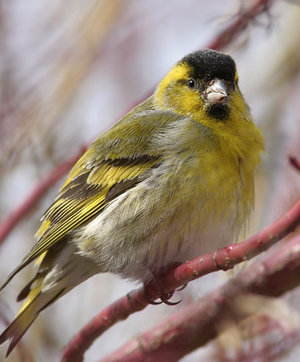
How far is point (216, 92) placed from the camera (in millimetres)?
3666

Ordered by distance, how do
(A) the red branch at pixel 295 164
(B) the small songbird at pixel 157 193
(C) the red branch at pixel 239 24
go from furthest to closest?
(C) the red branch at pixel 239 24 → (B) the small songbird at pixel 157 193 → (A) the red branch at pixel 295 164

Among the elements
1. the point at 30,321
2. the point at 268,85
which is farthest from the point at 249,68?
the point at 30,321

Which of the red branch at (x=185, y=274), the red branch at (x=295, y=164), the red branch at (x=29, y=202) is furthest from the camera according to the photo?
the red branch at (x=29, y=202)

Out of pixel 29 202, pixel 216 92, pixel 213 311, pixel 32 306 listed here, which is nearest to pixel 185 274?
pixel 213 311

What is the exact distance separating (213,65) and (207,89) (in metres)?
0.15

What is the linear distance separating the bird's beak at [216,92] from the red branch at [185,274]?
3.77 feet

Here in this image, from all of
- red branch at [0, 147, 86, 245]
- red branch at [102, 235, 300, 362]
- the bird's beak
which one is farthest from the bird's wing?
red branch at [102, 235, 300, 362]

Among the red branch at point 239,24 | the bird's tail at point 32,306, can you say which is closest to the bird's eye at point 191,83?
the red branch at point 239,24

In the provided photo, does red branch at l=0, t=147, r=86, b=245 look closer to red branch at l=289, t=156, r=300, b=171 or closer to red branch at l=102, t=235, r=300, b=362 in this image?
red branch at l=102, t=235, r=300, b=362

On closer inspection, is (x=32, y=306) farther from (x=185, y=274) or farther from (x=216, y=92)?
(x=216, y=92)

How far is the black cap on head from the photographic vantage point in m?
3.73

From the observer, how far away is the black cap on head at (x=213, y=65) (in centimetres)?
373

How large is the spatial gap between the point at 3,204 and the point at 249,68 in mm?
2327

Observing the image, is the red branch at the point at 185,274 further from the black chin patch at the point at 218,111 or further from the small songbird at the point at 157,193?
the black chin patch at the point at 218,111
